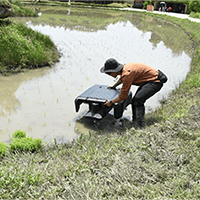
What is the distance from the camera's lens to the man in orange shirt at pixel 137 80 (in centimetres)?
353

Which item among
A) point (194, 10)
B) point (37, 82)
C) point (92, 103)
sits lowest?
point (37, 82)

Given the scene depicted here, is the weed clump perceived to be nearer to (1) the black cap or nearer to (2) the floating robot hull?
(2) the floating robot hull

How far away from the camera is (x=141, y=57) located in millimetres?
8922

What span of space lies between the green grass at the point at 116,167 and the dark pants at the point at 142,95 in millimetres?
414

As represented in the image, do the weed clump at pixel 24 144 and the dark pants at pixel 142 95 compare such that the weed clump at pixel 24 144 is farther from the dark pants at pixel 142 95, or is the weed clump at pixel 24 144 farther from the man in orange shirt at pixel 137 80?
the dark pants at pixel 142 95

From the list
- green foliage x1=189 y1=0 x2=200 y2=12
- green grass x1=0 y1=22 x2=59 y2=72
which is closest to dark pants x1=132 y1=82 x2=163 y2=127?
green grass x1=0 y1=22 x2=59 y2=72

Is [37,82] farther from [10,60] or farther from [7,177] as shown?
[7,177]

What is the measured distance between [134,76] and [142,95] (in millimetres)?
412

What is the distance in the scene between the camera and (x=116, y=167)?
270cm

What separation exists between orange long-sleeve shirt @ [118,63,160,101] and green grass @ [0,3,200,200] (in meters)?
0.76

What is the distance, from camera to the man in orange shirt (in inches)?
139

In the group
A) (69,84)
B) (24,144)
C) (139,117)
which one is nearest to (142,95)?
(139,117)

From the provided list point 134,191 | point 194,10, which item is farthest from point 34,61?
point 194,10

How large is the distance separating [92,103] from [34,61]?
419 centimetres
